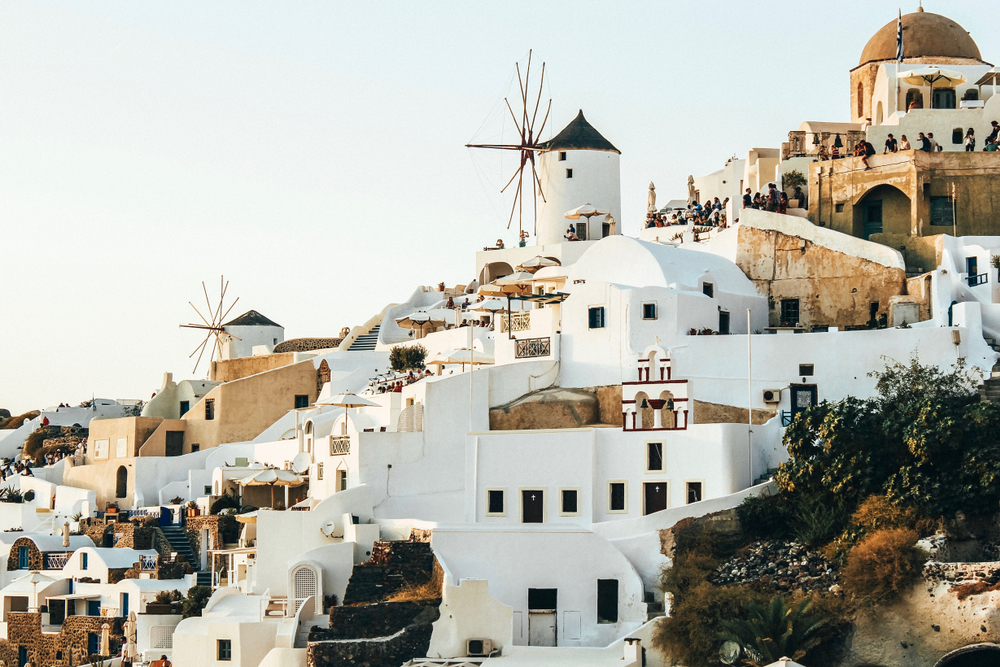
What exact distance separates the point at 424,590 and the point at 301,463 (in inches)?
455

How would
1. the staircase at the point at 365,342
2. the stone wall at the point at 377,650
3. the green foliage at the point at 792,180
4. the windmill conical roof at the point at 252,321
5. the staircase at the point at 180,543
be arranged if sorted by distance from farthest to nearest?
the windmill conical roof at the point at 252,321, the staircase at the point at 365,342, the green foliage at the point at 792,180, the staircase at the point at 180,543, the stone wall at the point at 377,650

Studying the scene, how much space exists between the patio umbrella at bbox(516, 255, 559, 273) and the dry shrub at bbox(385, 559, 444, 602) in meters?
16.4

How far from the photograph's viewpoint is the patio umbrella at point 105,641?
47344 mm

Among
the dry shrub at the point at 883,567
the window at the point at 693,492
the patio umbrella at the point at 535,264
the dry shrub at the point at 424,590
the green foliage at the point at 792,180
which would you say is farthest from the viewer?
the patio umbrella at the point at 535,264

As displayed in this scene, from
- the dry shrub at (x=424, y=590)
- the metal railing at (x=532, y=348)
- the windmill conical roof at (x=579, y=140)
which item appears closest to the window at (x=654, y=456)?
the dry shrub at (x=424, y=590)

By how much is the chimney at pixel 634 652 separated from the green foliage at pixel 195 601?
14.5 metres

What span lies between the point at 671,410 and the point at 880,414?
5.40 meters

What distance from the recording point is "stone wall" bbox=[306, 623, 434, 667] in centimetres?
3769

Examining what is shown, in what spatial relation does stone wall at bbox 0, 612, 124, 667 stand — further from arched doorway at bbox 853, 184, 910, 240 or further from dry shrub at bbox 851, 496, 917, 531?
arched doorway at bbox 853, 184, 910, 240

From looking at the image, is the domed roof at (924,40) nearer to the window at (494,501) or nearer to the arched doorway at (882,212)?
the arched doorway at (882,212)

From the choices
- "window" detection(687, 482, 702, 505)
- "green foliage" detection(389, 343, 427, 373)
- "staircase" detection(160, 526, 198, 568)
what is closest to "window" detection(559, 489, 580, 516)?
"window" detection(687, 482, 702, 505)

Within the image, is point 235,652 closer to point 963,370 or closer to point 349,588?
point 349,588

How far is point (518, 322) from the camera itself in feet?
158

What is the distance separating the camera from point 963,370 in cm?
4141
